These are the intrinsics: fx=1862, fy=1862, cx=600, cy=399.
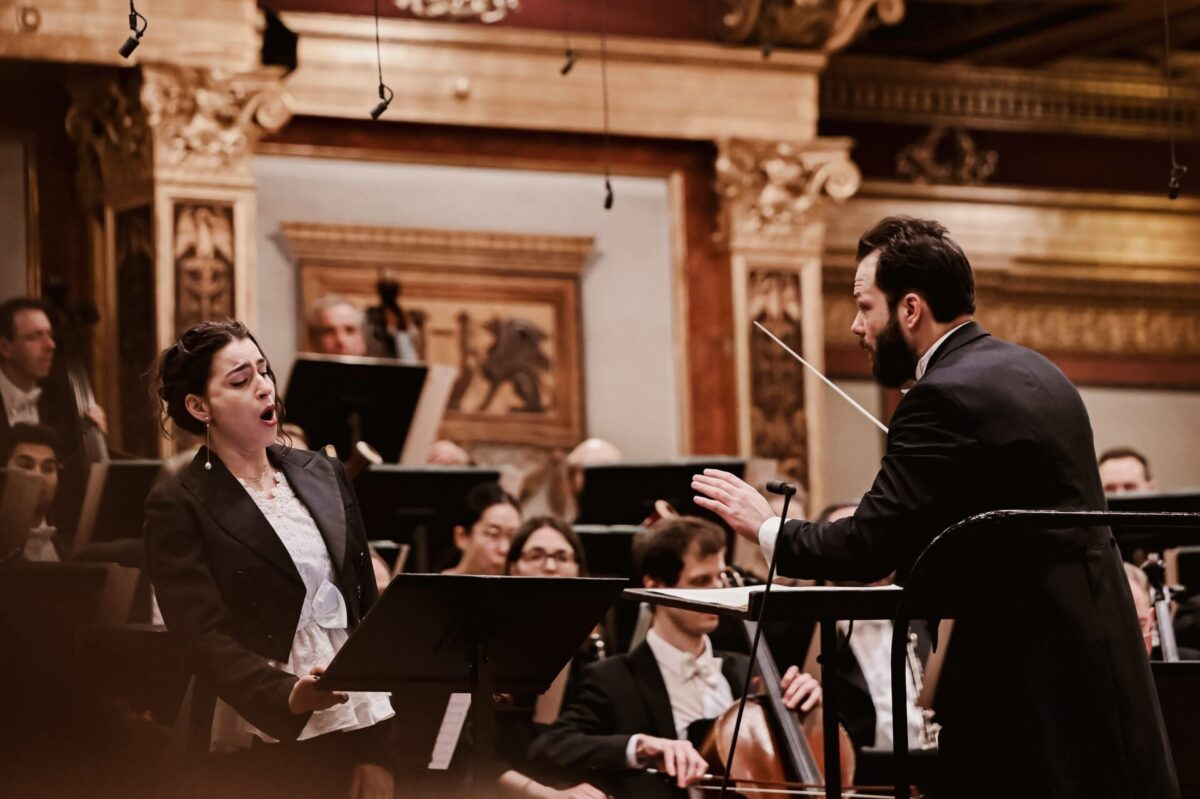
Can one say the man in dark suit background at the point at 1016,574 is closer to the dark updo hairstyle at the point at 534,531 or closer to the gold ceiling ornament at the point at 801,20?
the dark updo hairstyle at the point at 534,531

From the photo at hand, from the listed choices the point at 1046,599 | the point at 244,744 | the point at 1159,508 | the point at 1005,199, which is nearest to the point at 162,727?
the point at 244,744

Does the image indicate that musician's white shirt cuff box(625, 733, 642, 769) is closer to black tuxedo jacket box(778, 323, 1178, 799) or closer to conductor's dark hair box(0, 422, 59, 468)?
black tuxedo jacket box(778, 323, 1178, 799)

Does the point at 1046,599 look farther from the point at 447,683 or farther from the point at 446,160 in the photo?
the point at 446,160

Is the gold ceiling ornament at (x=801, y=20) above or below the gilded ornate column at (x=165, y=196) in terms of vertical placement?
above

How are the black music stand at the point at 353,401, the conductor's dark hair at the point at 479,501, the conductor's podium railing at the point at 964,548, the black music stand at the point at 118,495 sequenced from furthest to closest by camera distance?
the black music stand at the point at 353,401 < the conductor's dark hair at the point at 479,501 < the black music stand at the point at 118,495 < the conductor's podium railing at the point at 964,548

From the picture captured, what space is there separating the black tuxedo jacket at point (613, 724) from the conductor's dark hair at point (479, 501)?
1117 mm

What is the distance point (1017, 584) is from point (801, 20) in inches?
233

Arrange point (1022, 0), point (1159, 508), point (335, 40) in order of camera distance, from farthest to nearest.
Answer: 1. point (1022, 0)
2. point (335, 40)
3. point (1159, 508)

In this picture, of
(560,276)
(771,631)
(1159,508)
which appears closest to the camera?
(771,631)

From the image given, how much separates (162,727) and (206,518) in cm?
86

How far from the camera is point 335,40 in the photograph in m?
8.02

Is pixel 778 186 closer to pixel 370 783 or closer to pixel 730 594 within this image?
pixel 730 594

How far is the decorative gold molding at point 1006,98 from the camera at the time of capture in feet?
33.0

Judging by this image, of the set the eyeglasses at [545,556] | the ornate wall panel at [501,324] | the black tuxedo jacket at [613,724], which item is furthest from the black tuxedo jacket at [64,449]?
the ornate wall panel at [501,324]
